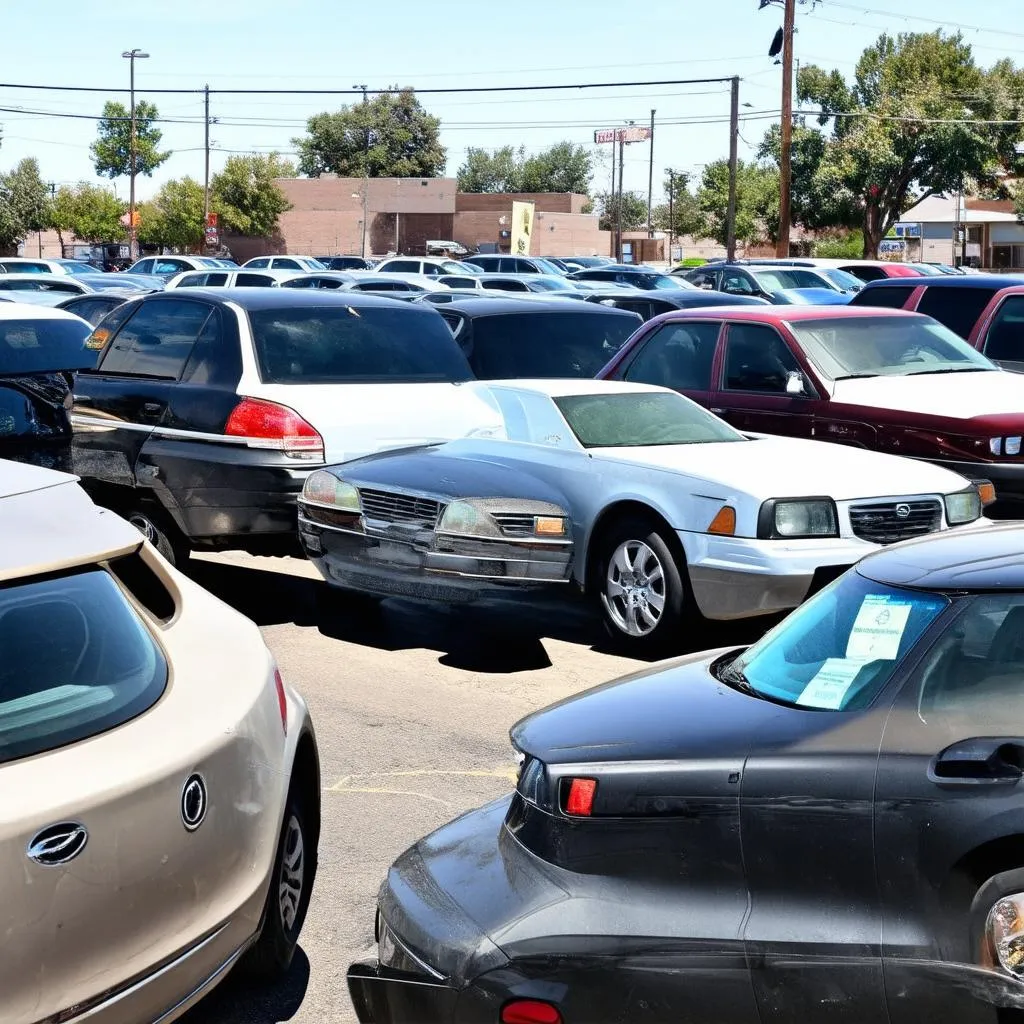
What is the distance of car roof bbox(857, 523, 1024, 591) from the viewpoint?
3514 mm

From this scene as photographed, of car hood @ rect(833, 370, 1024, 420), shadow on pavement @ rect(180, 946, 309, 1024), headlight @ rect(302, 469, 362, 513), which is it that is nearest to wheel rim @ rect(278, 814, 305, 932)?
shadow on pavement @ rect(180, 946, 309, 1024)

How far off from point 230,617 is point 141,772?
112cm

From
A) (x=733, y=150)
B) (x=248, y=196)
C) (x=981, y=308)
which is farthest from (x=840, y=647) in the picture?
(x=248, y=196)

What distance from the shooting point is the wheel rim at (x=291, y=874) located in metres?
4.23

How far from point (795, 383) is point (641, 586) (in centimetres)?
338

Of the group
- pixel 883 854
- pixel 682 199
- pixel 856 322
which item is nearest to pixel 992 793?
pixel 883 854

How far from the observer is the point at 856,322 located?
1189 cm

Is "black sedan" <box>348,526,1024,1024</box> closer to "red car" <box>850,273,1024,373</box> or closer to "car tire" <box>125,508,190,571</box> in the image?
"car tire" <box>125,508,190,571</box>

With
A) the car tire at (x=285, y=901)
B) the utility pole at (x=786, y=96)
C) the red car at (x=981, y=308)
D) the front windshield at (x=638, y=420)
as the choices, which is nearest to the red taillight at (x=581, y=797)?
the car tire at (x=285, y=901)

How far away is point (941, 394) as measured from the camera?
10977 mm

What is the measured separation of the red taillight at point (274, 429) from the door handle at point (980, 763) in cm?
633

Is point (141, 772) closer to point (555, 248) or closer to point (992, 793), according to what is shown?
point (992, 793)

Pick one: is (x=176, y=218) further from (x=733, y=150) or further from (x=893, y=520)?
(x=893, y=520)

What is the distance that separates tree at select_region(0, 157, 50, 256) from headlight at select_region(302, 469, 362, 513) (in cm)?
8767
